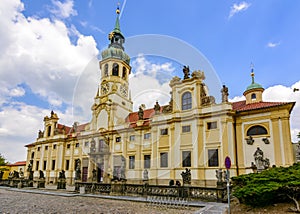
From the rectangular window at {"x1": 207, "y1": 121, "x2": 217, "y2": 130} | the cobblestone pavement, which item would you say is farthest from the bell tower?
the cobblestone pavement

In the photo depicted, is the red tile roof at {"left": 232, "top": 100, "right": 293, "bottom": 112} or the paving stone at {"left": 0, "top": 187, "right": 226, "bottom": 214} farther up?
the red tile roof at {"left": 232, "top": 100, "right": 293, "bottom": 112}

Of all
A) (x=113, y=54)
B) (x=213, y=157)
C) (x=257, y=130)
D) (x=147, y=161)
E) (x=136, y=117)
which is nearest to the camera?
(x=257, y=130)

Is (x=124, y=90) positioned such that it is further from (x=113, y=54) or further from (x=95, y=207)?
(x=95, y=207)

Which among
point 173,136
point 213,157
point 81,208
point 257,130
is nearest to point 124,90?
point 173,136

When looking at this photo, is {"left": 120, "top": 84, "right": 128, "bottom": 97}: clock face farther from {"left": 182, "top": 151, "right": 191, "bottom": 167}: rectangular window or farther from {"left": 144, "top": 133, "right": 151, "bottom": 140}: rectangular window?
{"left": 182, "top": 151, "right": 191, "bottom": 167}: rectangular window

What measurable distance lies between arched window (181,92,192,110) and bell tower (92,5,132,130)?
33.5 ft

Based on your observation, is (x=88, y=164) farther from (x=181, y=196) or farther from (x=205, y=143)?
(x=181, y=196)

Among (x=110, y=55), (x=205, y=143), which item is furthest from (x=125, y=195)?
(x=110, y=55)

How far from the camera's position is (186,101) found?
26.2 metres

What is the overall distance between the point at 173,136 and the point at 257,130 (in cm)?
856

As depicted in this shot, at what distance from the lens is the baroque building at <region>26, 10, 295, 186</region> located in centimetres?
2131

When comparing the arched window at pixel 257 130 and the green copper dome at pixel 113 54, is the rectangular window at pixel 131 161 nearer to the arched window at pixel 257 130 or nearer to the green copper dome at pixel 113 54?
the arched window at pixel 257 130

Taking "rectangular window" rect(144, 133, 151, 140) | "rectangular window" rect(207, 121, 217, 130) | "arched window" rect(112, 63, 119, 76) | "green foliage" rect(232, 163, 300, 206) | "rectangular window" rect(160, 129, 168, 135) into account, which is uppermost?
"arched window" rect(112, 63, 119, 76)

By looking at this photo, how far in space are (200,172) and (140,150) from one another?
8.47 metres
